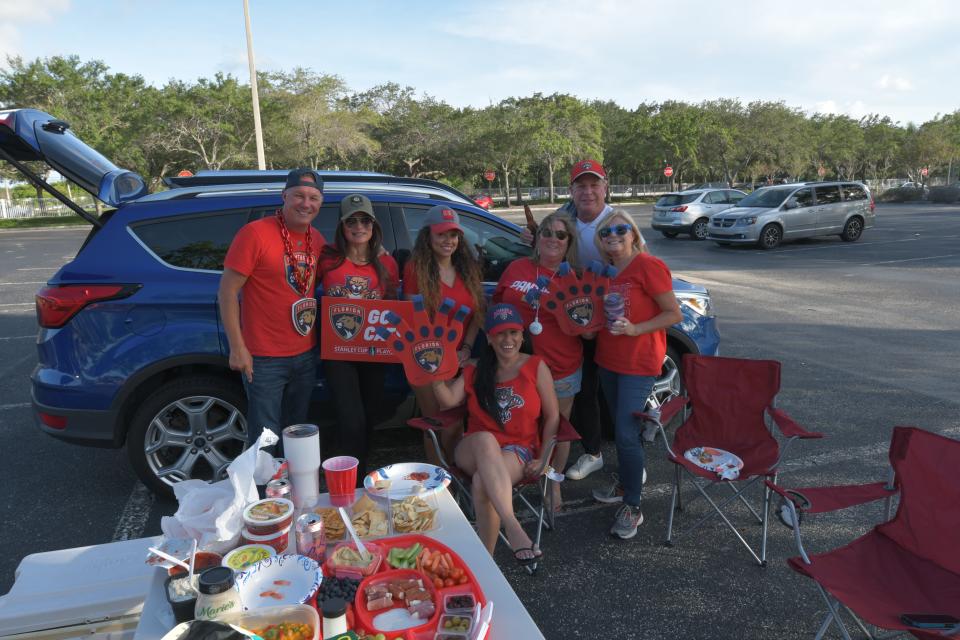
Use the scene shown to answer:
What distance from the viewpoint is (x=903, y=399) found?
5297mm

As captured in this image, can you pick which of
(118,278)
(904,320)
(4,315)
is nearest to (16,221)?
(4,315)

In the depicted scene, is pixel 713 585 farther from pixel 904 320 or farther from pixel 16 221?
pixel 16 221

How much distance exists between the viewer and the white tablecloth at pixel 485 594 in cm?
163

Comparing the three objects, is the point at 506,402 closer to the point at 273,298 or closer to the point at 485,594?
the point at 273,298

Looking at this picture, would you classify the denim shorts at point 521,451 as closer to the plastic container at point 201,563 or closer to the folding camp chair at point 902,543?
the folding camp chair at point 902,543

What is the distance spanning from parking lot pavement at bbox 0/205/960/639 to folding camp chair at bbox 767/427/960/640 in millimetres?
419

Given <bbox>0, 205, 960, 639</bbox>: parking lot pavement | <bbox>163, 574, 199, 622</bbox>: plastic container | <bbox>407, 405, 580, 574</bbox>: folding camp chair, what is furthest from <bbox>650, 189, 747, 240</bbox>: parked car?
<bbox>163, 574, 199, 622</bbox>: plastic container

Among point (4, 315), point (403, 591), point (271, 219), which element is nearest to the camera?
point (403, 591)

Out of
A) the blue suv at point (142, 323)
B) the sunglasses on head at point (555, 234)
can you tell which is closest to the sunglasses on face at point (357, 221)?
the blue suv at point (142, 323)

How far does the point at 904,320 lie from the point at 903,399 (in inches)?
148

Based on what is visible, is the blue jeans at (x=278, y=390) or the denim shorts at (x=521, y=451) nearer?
the denim shorts at (x=521, y=451)

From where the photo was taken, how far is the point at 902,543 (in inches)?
98.3

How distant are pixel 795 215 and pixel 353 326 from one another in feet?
55.1

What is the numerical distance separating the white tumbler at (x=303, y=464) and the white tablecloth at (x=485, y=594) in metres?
0.50
